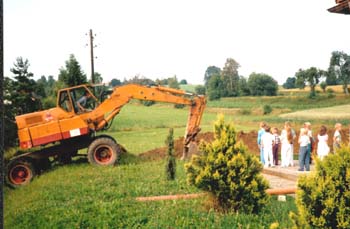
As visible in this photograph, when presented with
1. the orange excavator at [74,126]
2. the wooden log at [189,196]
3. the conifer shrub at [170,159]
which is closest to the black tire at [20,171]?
the orange excavator at [74,126]

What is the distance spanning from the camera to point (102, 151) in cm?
1675

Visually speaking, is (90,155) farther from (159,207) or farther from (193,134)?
(159,207)

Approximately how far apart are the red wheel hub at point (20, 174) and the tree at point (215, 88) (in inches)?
593

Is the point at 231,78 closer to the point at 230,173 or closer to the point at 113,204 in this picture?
the point at 113,204

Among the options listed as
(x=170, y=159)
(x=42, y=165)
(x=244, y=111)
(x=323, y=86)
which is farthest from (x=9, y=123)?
(x=323, y=86)

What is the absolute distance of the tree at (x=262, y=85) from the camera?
27312mm

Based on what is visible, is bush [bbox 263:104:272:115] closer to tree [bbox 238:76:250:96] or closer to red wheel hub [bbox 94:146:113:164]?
tree [bbox 238:76:250:96]

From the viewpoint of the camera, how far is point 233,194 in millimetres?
8297

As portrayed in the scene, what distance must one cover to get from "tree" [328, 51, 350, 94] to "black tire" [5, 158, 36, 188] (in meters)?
14.6

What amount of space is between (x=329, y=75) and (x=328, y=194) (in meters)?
20.1

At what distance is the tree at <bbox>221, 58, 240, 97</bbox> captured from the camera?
29.0 meters

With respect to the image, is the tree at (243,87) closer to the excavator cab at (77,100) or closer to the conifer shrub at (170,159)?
the excavator cab at (77,100)

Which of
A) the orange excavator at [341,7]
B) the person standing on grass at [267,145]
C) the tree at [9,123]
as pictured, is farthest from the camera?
the tree at [9,123]

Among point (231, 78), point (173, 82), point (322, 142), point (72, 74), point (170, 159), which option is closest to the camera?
point (170, 159)
